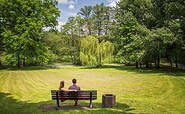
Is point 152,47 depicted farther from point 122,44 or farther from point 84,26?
point 84,26

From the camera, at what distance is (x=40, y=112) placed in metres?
9.17

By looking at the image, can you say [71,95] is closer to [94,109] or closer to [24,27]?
[94,109]

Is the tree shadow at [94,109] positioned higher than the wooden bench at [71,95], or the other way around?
the wooden bench at [71,95]

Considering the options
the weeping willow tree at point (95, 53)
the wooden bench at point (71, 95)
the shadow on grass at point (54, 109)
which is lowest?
the shadow on grass at point (54, 109)

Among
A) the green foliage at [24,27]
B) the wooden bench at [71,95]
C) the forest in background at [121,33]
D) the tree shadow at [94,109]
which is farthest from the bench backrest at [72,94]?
the green foliage at [24,27]

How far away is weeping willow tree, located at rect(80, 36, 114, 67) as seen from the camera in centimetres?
3934

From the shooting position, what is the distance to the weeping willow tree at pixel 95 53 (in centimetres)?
3934

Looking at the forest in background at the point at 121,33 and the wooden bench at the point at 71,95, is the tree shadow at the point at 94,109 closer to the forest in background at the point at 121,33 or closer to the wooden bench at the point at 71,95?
the wooden bench at the point at 71,95

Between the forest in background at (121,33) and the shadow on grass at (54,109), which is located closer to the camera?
A: the shadow on grass at (54,109)

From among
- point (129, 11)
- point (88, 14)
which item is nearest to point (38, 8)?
point (129, 11)

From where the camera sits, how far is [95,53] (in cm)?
3950

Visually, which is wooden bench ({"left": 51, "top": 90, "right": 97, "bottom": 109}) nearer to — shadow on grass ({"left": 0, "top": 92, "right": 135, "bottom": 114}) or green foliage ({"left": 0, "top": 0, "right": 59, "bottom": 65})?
shadow on grass ({"left": 0, "top": 92, "right": 135, "bottom": 114})

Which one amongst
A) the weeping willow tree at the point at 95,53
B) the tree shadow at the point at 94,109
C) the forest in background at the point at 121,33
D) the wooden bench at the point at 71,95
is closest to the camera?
the tree shadow at the point at 94,109

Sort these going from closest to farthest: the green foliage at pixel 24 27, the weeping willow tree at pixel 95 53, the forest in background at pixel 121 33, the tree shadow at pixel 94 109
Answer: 1. the tree shadow at pixel 94 109
2. the forest in background at pixel 121 33
3. the green foliage at pixel 24 27
4. the weeping willow tree at pixel 95 53
